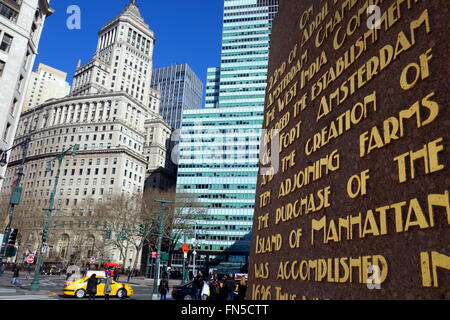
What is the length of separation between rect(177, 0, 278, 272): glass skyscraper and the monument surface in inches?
2985

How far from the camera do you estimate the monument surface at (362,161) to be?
405cm

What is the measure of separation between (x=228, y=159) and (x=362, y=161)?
90913 millimetres

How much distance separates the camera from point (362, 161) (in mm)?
5344

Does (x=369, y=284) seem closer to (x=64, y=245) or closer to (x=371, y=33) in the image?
(x=371, y=33)

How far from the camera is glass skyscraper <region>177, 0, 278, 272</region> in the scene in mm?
92000

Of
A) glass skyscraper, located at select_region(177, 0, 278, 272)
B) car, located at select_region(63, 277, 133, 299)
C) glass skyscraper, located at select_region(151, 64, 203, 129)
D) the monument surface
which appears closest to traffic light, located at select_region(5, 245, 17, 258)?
car, located at select_region(63, 277, 133, 299)

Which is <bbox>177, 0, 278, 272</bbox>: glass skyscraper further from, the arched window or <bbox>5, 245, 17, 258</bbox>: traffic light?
<bbox>5, 245, 17, 258</bbox>: traffic light

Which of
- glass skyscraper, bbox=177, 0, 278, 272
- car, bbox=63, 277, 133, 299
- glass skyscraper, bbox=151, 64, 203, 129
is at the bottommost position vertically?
car, bbox=63, 277, 133, 299

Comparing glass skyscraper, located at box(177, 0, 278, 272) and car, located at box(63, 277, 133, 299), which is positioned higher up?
glass skyscraper, located at box(177, 0, 278, 272)

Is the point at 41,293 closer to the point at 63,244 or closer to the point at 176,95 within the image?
the point at 63,244

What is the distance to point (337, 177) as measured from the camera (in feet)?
19.7

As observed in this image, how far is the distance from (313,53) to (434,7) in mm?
3642

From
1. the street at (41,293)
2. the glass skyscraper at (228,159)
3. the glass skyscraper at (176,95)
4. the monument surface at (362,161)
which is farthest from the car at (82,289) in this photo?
the glass skyscraper at (176,95)

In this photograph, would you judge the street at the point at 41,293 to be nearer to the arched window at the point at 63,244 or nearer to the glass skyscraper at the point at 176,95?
the arched window at the point at 63,244
